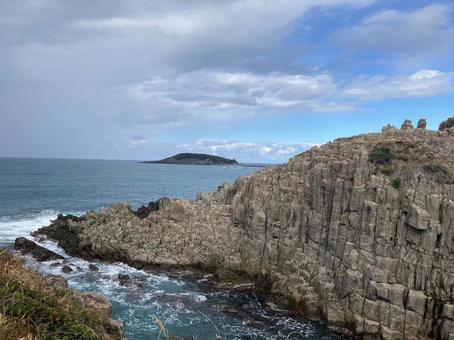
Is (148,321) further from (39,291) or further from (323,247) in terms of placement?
(39,291)

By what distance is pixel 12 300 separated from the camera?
9086 mm

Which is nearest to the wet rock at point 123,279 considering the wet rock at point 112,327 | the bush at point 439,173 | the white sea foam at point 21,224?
the white sea foam at point 21,224

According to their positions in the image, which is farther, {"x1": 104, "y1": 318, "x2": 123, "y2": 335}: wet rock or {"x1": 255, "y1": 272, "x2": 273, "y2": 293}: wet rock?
{"x1": 255, "y1": 272, "x2": 273, "y2": 293}: wet rock

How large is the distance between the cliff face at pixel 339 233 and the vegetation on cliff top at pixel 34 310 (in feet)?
79.7

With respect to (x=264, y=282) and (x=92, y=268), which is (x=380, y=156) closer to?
(x=264, y=282)

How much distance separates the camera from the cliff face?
29.9 metres

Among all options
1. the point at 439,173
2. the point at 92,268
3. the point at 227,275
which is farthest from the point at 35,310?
the point at 92,268

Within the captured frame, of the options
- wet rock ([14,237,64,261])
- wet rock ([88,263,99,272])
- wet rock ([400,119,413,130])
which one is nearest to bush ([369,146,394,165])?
wet rock ([400,119,413,130])

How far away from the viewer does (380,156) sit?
131 feet

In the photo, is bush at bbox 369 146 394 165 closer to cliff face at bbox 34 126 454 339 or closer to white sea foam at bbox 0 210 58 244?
cliff face at bbox 34 126 454 339

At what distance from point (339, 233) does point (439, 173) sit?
9.03m

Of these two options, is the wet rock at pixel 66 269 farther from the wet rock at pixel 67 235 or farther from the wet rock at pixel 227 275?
the wet rock at pixel 227 275

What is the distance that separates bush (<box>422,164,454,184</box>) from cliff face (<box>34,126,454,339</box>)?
102 mm

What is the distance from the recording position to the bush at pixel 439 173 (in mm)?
32625
